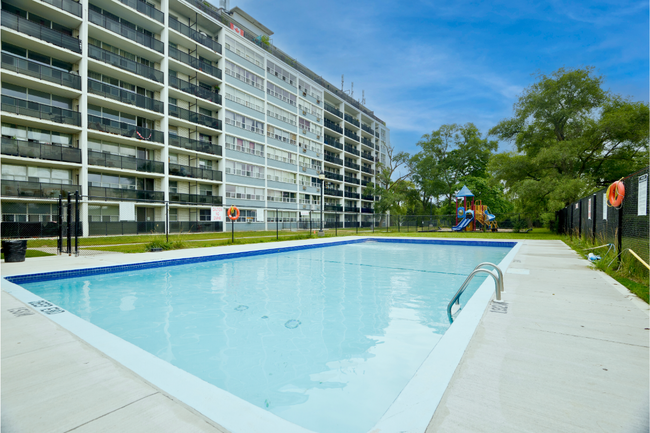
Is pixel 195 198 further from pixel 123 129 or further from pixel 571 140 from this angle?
pixel 571 140

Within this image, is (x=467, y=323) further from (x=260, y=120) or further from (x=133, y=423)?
(x=260, y=120)

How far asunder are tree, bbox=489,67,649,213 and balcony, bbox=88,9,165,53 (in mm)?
Result: 33036

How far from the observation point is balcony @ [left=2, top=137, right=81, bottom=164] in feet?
61.5

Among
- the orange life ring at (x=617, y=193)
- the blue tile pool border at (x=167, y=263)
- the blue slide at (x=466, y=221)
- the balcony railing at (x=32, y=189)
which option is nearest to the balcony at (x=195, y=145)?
the balcony railing at (x=32, y=189)

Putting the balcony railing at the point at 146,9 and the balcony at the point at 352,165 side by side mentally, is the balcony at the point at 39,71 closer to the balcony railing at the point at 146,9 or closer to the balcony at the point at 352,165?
the balcony railing at the point at 146,9

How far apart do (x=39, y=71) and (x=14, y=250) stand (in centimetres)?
1744

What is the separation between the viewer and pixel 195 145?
28578 mm

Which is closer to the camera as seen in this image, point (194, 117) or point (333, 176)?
point (194, 117)

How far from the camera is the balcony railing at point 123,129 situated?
22438mm

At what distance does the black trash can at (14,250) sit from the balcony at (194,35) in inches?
988

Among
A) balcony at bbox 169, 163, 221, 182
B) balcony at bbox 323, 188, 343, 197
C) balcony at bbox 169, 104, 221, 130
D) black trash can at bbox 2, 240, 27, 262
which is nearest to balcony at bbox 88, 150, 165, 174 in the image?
balcony at bbox 169, 163, 221, 182

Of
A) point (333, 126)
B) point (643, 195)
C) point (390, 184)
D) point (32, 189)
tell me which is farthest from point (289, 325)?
point (390, 184)

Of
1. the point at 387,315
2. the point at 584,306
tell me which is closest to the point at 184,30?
the point at 387,315

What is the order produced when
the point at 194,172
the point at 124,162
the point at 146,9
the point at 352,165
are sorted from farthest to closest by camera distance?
the point at 352,165
the point at 194,172
the point at 146,9
the point at 124,162
